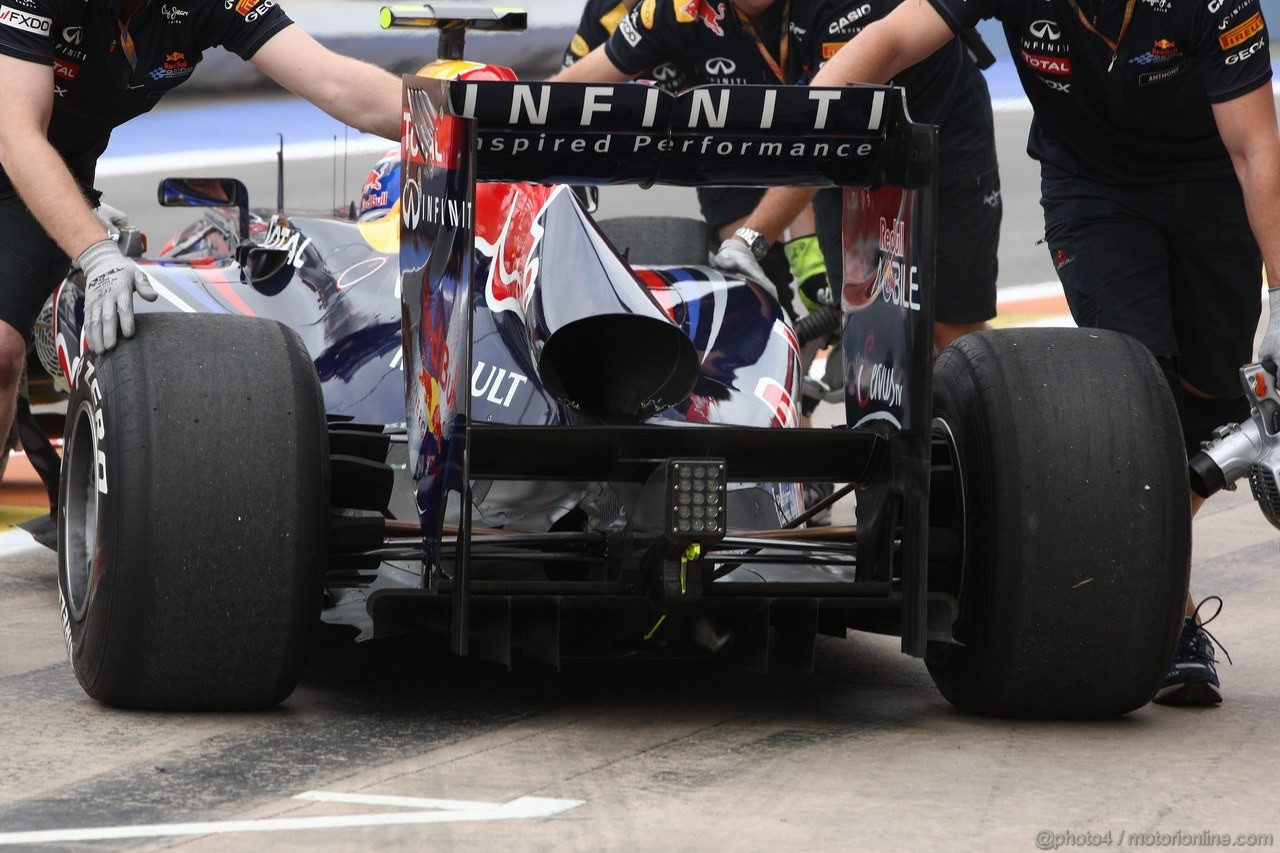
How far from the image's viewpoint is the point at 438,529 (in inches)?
166

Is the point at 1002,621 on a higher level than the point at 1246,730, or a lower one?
higher

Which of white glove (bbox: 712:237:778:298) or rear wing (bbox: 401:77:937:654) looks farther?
white glove (bbox: 712:237:778:298)

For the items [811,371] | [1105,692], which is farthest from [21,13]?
[811,371]

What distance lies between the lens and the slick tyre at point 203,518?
13.4 ft

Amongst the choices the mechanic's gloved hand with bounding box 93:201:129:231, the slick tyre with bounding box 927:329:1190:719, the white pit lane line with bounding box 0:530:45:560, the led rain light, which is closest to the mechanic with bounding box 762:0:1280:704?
the slick tyre with bounding box 927:329:1190:719

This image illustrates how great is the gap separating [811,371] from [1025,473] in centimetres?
442

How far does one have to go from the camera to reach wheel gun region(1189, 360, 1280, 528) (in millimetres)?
4648

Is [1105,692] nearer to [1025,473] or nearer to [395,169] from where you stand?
[1025,473]

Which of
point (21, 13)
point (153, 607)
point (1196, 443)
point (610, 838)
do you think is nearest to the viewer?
point (610, 838)

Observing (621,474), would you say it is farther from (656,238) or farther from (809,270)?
(809,270)

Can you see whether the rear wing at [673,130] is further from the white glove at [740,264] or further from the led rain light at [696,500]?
the white glove at [740,264]

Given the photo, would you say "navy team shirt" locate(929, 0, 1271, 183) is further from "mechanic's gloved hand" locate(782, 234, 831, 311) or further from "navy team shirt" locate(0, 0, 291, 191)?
"mechanic's gloved hand" locate(782, 234, 831, 311)

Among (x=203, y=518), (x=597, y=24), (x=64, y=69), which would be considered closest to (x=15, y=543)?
(x=64, y=69)

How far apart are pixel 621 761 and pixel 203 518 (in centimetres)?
97
